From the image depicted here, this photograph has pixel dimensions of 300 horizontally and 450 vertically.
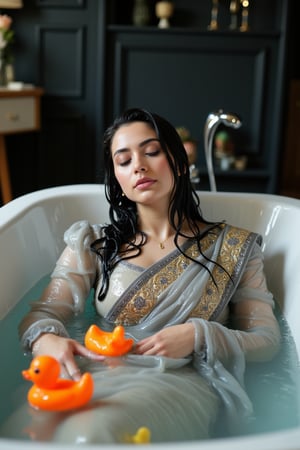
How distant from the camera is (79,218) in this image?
2.29 meters

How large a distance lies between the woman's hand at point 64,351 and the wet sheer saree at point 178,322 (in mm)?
21

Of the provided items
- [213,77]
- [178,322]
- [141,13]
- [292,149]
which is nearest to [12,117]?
[141,13]

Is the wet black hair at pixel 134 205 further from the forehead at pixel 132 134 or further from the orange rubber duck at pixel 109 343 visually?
the orange rubber duck at pixel 109 343

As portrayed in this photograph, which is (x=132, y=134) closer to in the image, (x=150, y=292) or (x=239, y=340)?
(x=150, y=292)

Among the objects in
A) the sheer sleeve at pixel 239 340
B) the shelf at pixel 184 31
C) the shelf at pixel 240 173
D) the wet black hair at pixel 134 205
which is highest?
the shelf at pixel 184 31

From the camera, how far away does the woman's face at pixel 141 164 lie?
5.24ft

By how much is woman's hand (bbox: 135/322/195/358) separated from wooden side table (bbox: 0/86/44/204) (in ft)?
8.09

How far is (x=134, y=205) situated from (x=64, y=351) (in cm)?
49

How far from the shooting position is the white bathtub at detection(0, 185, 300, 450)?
1.87 m

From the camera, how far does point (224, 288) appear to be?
5.48 feet

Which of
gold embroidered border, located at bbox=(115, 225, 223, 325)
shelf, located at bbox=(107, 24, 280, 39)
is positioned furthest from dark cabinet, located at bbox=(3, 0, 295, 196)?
gold embroidered border, located at bbox=(115, 225, 223, 325)

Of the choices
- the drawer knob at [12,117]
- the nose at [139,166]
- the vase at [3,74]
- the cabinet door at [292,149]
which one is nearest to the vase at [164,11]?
the vase at [3,74]

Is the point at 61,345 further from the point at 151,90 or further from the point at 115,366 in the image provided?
the point at 151,90

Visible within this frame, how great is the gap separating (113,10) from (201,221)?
2.80 metres
